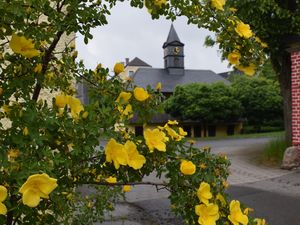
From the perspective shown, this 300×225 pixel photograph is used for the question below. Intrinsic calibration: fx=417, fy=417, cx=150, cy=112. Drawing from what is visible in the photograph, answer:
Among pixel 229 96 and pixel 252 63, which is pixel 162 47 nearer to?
pixel 229 96

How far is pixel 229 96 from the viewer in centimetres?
3216

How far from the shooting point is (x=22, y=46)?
158cm

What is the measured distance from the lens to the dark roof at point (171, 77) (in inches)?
1502

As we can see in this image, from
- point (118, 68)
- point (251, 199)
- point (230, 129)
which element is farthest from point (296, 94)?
point (230, 129)

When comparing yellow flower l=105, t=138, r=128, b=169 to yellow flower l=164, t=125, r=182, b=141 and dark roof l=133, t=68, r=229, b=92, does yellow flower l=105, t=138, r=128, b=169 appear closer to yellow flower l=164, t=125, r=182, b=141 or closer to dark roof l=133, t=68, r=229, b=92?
yellow flower l=164, t=125, r=182, b=141

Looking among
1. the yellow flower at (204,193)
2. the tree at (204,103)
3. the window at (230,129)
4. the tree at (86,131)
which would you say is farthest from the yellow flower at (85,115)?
the window at (230,129)

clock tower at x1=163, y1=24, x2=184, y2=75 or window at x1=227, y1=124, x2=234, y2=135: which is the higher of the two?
clock tower at x1=163, y1=24, x2=184, y2=75

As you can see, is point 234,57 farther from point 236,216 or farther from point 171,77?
point 171,77

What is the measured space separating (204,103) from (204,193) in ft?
97.3

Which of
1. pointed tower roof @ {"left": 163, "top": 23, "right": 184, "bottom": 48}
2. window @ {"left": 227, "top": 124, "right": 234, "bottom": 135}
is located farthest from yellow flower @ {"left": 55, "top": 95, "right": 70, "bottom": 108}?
pointed tower roof @ {"left": 163, "top": 23, "right": 184, "bottom": 48}

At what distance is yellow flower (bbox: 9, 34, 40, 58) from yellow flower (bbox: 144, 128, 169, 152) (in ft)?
1.76

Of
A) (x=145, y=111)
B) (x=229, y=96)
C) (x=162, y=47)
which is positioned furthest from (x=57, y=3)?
(x=162, y=47)

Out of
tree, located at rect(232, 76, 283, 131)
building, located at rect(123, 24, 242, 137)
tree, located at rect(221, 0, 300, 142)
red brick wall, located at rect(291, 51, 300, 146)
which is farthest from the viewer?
building, located at rect(123, 24, 242, 137)

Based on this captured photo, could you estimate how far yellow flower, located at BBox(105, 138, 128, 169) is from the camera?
1.47 meters
